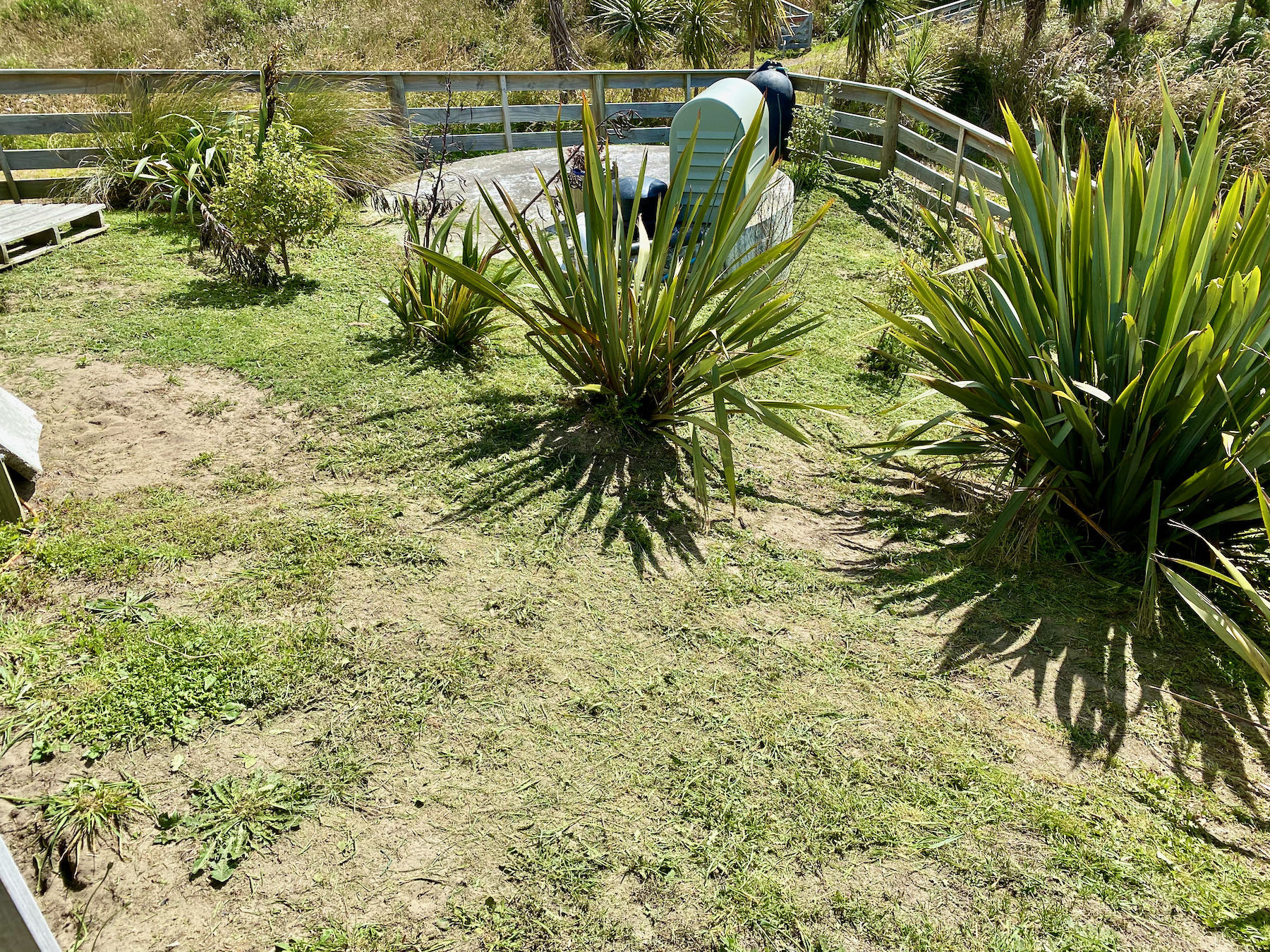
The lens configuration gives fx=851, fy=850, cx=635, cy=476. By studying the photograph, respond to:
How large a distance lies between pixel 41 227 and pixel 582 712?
6.24 metres

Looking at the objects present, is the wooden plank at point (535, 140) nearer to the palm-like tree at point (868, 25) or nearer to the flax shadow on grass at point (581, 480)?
the palm-like tree at point (868, 25)

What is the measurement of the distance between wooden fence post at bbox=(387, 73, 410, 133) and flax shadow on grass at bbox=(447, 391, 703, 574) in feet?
21.3

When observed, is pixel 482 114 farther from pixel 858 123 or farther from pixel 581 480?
pixel 581 480

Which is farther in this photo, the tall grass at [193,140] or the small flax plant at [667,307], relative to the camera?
the tall grass at [193,140]

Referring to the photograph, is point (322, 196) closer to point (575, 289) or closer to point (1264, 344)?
point (575, 289)

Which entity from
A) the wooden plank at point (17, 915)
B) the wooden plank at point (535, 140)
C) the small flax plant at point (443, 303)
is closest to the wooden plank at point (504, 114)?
the wooden plank at point (535, 140)

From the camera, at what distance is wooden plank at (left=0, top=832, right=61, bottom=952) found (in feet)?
4.20

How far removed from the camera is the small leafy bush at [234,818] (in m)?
2.25

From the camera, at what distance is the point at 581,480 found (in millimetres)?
4027

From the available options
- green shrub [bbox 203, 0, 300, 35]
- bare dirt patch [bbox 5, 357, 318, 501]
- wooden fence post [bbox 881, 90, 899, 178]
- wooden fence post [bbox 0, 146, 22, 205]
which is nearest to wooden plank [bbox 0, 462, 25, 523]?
bare dirt patch [bbox 5, 357, 318, 501]

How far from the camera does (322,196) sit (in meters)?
6.14

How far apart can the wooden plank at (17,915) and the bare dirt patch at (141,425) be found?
110 inches

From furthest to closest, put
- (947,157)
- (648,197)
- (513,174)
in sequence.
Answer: (513,174) → (947,157) → (648,197)

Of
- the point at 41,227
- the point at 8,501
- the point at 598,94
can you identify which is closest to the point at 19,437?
the point at 8,501
